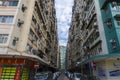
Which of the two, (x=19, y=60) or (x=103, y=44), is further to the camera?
(x=103, y=44)

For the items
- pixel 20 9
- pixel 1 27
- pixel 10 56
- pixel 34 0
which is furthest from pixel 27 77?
pixel 34 0

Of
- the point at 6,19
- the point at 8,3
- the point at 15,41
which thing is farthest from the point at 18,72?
the point at 8,3

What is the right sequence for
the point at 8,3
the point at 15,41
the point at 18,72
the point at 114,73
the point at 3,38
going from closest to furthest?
the point at 18,72, the point at 114,73, the point at 3,38, the point at 15,41, the point at 8,3

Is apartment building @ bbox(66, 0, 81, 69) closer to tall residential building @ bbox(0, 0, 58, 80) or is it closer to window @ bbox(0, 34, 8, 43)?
tall residential building @ bbox(0, 0, 58, 80)

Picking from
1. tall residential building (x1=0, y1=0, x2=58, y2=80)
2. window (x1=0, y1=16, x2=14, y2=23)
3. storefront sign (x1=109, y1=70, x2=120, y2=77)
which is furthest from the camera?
window (x1=0, y1=16, x2=14, y2=23)

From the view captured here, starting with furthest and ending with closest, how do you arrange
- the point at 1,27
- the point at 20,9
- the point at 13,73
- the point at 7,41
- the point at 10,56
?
the point at 20,9, the point at 1,27, the point at 7,41, the point at 13,73, the point at 10,56

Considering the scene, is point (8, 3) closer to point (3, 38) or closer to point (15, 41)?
point (3, 38)

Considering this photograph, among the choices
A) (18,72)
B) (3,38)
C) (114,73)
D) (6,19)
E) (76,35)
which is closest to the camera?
(18,72)

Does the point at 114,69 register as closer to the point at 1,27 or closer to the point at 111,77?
the point at 111,77

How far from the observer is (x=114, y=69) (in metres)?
17.3

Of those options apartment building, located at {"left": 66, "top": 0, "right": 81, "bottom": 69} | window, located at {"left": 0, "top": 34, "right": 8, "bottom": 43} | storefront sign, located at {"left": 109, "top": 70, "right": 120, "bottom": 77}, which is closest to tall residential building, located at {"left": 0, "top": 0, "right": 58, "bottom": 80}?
window, located at {"left": 0, "top": 34, "right": 8, "bottom": 43}

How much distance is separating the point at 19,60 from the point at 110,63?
1154 centimetres

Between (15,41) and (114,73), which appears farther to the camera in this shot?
(15,41)

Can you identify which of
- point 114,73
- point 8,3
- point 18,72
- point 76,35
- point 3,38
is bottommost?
point 114,73
